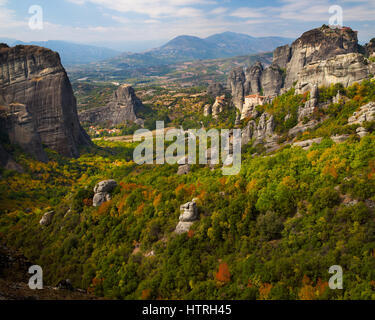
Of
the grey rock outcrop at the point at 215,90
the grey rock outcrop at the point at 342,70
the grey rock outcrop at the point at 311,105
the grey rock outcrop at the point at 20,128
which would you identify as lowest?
the grey rock outcrop at the point at 20,128

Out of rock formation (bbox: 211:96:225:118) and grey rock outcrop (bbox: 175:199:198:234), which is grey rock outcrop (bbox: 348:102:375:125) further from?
rock formation (bbox: 211:96:225:118)

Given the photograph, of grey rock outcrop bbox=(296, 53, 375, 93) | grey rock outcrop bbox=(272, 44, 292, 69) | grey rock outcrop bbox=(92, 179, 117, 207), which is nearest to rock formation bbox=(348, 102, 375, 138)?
grey rock outcrop bbox=(296, 53, 375, 93)

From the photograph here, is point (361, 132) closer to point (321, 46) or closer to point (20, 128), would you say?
point (20, 128)

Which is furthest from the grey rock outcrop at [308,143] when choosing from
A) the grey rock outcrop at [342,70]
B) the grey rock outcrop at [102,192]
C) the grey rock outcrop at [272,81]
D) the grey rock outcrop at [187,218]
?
the grey rock outcrop at [272,81]

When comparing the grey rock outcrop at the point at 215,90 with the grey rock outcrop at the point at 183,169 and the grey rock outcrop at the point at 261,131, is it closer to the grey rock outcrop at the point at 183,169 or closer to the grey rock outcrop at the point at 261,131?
the grey rock outcrop at the point at 261,131

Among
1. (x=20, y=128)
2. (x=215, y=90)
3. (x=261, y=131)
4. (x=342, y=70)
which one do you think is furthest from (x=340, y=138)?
(x=215, y=90)

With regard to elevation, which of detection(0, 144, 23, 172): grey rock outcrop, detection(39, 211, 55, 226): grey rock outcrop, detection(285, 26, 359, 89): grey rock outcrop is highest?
detection(285, 26, 359, 89): grey rock outcrop
